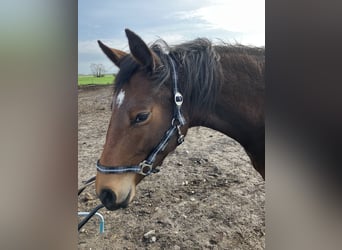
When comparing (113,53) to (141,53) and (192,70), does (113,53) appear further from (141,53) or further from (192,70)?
(192,70)

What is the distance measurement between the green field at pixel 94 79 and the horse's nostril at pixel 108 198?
0.46 meters

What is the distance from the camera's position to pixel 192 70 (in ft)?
4.41

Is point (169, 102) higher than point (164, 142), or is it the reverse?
point (169, 102)

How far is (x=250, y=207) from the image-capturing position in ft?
4.56

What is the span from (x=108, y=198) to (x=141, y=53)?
62 cm

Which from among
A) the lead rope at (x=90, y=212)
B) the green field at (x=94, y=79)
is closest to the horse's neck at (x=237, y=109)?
the green field at (x=94, y=79)

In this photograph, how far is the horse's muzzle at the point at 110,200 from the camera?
4.48 feet

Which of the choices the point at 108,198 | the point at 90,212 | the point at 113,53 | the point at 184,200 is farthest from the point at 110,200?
the point at 113,53

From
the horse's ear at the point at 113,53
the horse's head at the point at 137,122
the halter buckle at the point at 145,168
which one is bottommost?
the halter buckle at the point at 145,168

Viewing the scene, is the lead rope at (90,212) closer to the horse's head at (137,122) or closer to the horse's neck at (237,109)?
the horse's head at (137,122)

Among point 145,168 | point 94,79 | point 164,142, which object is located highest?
point 94,79
